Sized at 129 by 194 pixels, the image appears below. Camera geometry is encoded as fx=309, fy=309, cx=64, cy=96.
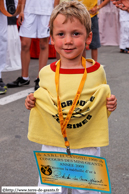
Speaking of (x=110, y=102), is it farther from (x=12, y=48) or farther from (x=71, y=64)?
(x=12, y=48)

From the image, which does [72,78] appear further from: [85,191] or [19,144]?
[19,144]

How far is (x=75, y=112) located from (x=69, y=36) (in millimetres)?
Answer: 374

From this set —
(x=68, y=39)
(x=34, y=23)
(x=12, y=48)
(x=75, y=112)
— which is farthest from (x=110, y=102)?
(x=12, y=48)

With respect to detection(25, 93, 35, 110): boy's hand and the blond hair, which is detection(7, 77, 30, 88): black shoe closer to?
detection(25, 93, 35, 110): boy's hand

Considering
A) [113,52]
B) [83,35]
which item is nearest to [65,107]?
[83,35]

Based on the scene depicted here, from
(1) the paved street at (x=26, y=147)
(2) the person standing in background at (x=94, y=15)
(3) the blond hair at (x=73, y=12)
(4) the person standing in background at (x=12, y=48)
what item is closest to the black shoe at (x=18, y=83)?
(1) the paved street at (x=26, y=147)

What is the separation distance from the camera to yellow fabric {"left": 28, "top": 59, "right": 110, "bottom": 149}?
1.55 metres

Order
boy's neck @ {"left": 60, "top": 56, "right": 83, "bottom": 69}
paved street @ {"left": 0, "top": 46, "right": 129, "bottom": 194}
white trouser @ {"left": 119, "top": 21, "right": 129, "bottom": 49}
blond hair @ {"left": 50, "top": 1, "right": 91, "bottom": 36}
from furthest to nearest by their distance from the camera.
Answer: white trouser @ {"left": 119, "top": 21, "right": 129, "bottom": 49}, paved street @ {"left": 0, "top": 46, "right": 129, "bottom": 194}, boy's neck @ {"left": 60, "top": 56, "right": 83, "bottom": 69}, blond hair @ {"left": 50, "top": 1, "right": 91, "bottom": 36}

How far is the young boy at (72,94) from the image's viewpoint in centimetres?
152

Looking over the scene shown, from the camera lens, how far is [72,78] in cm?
156

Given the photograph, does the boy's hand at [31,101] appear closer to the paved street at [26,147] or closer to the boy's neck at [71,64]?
the boy's neck at [71,64]

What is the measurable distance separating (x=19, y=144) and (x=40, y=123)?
117 cm

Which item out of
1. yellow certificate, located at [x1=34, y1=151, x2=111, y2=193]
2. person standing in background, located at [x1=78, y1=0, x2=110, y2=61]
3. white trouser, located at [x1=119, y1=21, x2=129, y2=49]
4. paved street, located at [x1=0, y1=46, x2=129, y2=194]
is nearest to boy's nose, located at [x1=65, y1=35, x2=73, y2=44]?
yellow certificate, located at [x1=34, y1=151, x2=111, y2=193]

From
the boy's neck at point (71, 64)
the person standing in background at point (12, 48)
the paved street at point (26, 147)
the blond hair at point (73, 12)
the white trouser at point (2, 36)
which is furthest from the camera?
the person standing in background at point (12, 48)
